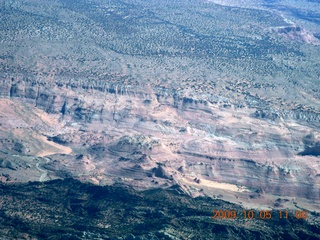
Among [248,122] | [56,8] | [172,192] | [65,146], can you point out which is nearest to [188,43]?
[56,8]

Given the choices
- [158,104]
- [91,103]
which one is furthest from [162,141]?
[91,103]

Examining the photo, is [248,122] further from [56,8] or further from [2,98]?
[56,8]
